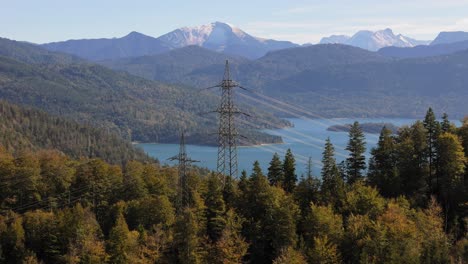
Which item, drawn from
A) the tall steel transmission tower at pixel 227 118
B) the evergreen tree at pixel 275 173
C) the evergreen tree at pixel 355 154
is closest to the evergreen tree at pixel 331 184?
the evergreen tree at pixel 355 154

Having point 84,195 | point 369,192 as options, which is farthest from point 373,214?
point 84,195

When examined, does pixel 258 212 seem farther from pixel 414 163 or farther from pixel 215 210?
pixel 414 163

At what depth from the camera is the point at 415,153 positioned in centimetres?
5456

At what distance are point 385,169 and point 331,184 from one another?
273 inches

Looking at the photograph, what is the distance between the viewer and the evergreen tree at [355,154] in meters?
55.5

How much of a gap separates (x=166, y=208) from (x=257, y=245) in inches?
385

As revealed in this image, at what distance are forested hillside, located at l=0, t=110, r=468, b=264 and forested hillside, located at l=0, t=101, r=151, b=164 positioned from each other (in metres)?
92.8

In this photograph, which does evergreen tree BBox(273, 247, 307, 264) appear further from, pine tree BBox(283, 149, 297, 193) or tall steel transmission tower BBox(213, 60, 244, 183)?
pine tree BBox(283, 149, 297, 193)

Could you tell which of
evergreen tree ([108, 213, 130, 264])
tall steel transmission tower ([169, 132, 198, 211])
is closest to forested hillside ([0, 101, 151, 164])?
tall steel transmission tower ([169, 132, 198, 211])

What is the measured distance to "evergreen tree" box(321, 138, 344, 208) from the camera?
51.3 meters

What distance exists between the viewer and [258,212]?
51.0 m

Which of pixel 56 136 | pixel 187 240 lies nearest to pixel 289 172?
pixel 187 240

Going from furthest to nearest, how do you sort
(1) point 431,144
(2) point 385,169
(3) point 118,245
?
(2) point 385,169, (1) point 431,144, (3) point 118,245

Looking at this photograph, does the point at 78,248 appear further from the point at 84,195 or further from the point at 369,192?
the point at 369,192
